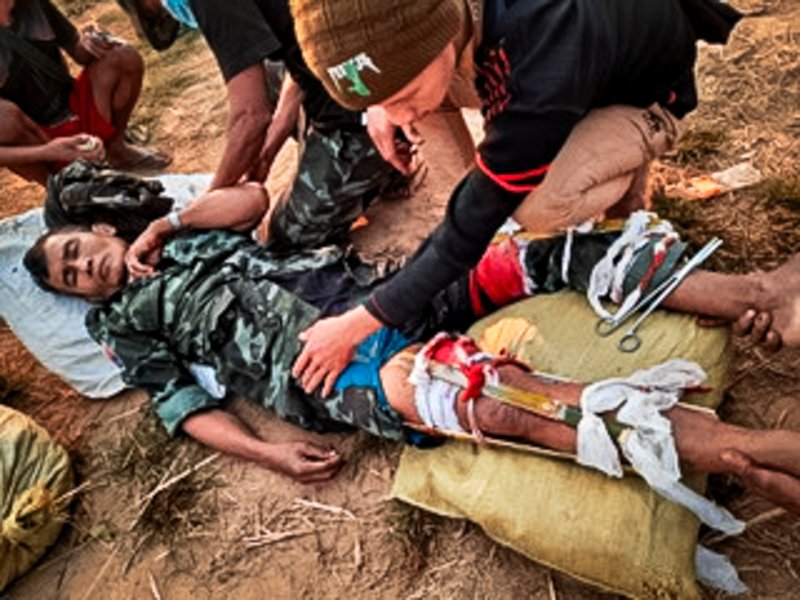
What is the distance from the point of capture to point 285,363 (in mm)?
2840

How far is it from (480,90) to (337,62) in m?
0.49

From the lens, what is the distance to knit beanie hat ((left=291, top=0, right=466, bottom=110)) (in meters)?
1.79

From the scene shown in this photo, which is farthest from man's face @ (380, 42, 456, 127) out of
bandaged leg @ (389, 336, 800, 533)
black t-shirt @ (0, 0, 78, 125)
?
black t-shirt @ (0, 0, 78, 125)

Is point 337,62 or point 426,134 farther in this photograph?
point 426,134

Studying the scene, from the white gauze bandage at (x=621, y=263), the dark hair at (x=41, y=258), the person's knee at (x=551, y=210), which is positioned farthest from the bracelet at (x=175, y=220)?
the white gauze bandage at (x=621, y=263)

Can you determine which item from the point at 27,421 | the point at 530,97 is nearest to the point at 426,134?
the point at 530,97

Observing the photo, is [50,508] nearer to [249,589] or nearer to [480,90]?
[249,589]

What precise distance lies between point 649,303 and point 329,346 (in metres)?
0.94

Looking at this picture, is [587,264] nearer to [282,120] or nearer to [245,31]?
[245,31]

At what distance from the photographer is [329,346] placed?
8.55 ft

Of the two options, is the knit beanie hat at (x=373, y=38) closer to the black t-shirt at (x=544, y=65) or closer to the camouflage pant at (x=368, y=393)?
the black t-shirt at (x=544, y=65)

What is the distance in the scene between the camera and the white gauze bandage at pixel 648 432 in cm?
211

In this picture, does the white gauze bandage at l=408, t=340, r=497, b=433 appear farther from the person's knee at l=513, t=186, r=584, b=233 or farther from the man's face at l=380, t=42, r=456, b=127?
the man's face at l=380, t=42, r=456, b=127

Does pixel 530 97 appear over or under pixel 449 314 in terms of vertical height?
over
